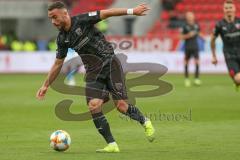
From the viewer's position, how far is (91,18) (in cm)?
1012

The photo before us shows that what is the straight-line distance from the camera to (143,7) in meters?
9.78

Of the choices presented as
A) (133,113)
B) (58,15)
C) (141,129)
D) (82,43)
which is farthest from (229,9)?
(58,15)

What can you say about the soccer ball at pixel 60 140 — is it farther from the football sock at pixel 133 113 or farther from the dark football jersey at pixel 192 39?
the dark football jersey at pixel 192 39

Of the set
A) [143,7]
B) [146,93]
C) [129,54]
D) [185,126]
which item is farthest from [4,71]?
[143,7]

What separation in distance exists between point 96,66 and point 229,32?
6.51 m

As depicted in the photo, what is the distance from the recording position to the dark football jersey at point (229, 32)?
16109mm

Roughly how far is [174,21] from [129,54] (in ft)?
17.8

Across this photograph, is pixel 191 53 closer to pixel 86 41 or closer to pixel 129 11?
pixel 86 41

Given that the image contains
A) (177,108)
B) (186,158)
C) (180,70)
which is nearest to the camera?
(186,158)

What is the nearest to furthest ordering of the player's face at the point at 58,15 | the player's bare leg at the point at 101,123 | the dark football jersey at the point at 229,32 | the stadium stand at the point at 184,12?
the player's face at the point at 58,15
the player's bare leg at the point at 101,123
the dark football jersey at the point at 229,32
the stadium stand at the point at 184,12

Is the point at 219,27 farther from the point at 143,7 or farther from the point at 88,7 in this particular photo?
the point at 88,7

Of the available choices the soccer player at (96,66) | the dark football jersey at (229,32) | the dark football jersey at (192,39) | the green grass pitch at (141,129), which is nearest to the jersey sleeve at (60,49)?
the soccer player at (96,66)

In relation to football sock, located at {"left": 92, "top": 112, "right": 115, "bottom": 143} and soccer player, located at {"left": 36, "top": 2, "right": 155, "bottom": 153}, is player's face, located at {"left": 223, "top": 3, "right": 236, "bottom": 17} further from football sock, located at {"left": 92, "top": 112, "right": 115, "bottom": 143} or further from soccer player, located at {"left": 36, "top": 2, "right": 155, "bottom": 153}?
football sock, located at {"left": 92, "top": 112, "right": 115, "bottom": 143}

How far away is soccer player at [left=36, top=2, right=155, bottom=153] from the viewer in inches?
402
